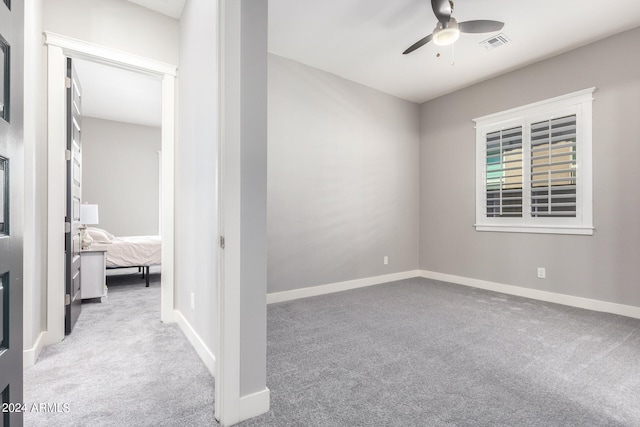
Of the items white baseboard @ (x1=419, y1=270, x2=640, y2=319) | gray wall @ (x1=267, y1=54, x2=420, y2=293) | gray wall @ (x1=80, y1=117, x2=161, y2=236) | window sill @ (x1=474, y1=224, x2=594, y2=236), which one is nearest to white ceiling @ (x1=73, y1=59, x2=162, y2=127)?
gray wall @ (x1=80, y1=117, x2=161, y2=236)

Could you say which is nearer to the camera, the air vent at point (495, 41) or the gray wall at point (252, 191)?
the gray wall at point (252, 191)

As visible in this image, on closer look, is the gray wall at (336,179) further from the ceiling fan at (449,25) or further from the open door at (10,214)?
the open door at (10,214)

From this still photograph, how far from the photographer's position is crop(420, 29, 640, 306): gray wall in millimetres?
3217

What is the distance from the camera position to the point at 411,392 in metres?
1.78

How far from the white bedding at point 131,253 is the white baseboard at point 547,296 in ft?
14.7

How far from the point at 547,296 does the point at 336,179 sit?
9.85 feet

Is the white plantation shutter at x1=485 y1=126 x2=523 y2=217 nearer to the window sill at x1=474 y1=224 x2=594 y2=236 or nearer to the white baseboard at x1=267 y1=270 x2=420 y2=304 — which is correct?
the window sill at x1=474 y1=224 x2=594 y2=236

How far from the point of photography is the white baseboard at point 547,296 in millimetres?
3215

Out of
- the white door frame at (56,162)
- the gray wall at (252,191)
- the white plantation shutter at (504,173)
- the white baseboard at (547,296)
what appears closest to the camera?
the gray wall at (252,191)

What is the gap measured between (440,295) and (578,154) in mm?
2286

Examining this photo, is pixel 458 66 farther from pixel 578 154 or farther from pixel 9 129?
pixel 9 129

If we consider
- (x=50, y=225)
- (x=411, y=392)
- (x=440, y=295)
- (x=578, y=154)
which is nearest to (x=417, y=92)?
(x=578, y=154)

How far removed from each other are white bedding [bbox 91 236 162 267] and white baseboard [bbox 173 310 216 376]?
2180 mm

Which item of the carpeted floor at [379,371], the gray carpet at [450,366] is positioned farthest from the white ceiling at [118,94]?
the gray carpet at [450,366]
